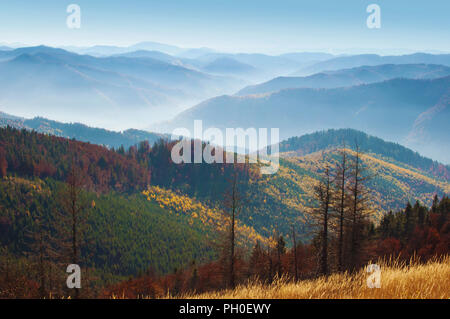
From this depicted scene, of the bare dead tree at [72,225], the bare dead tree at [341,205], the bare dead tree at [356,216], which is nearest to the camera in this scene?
the bare dead tree at [72,225]

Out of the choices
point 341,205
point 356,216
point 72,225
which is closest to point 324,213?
point 341,205

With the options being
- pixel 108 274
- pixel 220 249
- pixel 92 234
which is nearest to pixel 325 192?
pixel 220 249

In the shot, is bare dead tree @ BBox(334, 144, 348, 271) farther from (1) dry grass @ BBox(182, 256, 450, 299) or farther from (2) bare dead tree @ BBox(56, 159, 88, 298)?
(2) bare dead tree @ BBox(56, 159, 88, 298)

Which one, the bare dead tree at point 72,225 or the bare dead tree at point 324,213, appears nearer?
the bare dead tree at point 72,225

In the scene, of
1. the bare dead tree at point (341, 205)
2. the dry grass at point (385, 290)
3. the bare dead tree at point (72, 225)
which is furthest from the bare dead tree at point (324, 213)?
the bare dead tree at point (72, 225)

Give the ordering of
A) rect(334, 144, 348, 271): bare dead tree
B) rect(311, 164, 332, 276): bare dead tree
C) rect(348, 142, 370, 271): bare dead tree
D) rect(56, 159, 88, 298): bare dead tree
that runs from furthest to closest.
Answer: rect(311, 164, 332, 276): bare dead tree < rect(348, 142, 370, 271): bare dead tree < rect(334, 144, 348, 271): bare dead tree < rect(56, 159, 88, 298): bare dead tree

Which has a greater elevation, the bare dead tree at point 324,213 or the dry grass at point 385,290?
the dry grass at point 385,290

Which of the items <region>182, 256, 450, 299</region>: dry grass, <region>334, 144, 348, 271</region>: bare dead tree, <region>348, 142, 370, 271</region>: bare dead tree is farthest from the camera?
<region>348, 142, 370, 271</region>: bare dead tree

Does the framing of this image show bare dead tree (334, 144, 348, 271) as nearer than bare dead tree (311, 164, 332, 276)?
Yes

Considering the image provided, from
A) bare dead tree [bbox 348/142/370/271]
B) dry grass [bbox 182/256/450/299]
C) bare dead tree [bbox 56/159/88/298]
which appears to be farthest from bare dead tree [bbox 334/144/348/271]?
bare dead tree [bbox 56/159/88/298]

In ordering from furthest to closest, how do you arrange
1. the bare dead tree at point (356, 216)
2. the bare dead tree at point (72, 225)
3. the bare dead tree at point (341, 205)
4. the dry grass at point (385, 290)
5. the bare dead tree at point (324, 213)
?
the bare dead tree at point (324, 213), the bare dead tree at point (356, 216), the bare dead tree at point (341, 205), the bare dead tree at point (72, 225), the dry grass at point (385, 290)

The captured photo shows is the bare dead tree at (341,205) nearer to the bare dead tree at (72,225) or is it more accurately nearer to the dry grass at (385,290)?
the dry grass at (385,290)

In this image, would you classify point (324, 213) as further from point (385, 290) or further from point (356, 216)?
point (385, 290)
